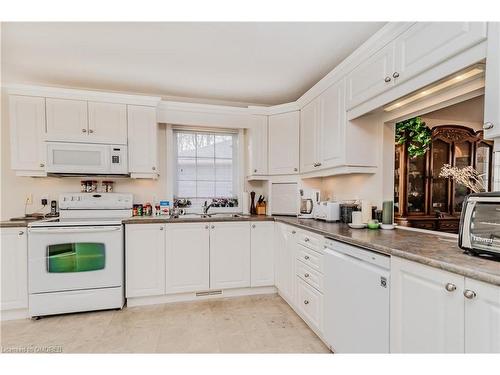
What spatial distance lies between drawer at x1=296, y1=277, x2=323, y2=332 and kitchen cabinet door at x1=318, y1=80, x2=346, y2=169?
1.13 m

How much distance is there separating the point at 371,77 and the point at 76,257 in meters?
3.04

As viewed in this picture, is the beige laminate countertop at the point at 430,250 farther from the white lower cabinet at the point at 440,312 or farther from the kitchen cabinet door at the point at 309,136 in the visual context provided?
the kitchen cabinet door at the point at 309,136

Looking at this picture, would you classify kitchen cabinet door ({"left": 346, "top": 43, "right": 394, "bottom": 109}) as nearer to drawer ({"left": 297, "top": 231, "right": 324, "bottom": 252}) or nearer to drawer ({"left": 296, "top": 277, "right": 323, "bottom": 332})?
drawer ({"left": 297, "top": 231, "right": 324, "bottom": 252})

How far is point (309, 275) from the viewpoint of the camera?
2205 mm

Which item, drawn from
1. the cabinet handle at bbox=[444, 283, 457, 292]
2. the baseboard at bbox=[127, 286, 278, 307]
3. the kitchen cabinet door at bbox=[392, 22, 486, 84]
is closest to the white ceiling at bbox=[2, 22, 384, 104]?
the kitchen cabinet door at bbox=[392, 22, 486, 84]

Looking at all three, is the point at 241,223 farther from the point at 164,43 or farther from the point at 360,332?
the point at 164,43

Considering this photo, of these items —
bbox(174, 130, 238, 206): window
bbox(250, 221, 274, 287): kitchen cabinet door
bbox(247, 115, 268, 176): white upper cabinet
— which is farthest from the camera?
bbox(174, 130, 238, 206): window

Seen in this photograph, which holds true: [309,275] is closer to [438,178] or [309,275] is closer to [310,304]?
[310,304]

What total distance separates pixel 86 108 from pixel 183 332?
2505 mm

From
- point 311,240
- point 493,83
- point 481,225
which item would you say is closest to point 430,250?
point 481,225

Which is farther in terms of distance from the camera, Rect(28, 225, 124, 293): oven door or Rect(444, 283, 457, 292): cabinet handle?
Rect(28, 225, 124, 293): oven door

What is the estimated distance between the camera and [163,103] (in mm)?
3105

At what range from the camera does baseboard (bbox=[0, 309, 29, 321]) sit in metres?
2.44
